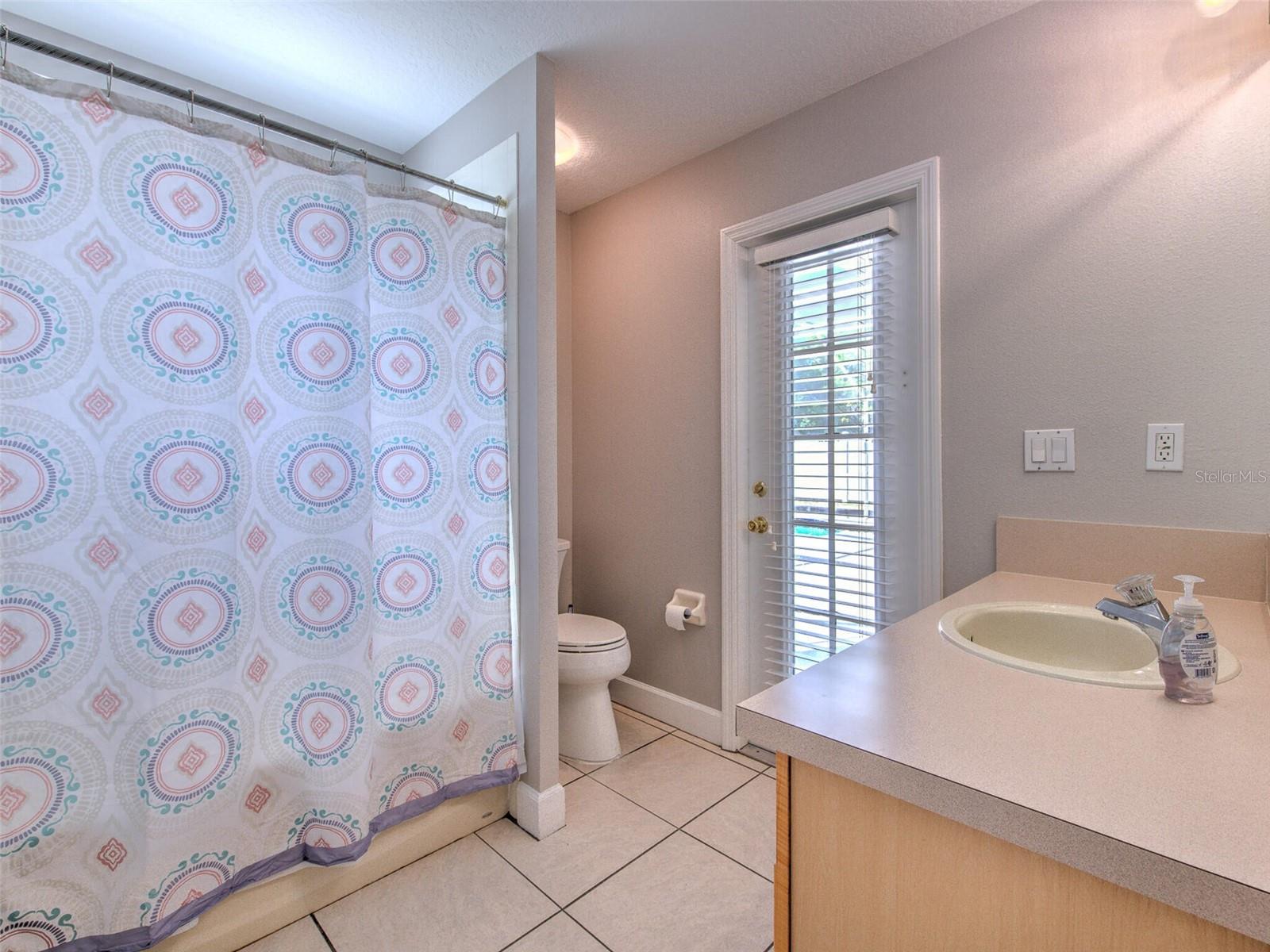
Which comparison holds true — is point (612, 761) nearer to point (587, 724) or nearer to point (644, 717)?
point (587, 724)

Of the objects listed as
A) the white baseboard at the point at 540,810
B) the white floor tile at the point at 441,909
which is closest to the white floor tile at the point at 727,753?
the white baseboard at the point at 540,810

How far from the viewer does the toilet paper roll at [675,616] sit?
2.49m

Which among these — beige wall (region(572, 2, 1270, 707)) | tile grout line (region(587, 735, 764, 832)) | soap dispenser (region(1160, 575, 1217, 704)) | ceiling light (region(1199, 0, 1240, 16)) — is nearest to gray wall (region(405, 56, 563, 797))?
tile grout line (region(587, 735, 764, 832))

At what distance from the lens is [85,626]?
120cm

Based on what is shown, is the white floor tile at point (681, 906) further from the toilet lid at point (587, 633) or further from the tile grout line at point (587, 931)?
the toilet lid at point (587, 633)

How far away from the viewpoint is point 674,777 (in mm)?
2199

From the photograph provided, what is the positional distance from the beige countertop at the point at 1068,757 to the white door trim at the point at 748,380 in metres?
0.88

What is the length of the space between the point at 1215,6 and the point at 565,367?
2.40 metres

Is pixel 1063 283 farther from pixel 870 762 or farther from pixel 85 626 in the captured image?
pixel 85 626

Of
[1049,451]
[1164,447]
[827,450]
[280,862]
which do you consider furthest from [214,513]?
[1164,447]

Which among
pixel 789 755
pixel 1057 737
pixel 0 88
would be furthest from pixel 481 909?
pixel 0 88

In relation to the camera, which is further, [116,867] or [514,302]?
[514,302]

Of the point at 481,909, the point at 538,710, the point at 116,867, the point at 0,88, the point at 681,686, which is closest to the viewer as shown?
the point at 0,88

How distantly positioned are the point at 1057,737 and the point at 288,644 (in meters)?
1.52
